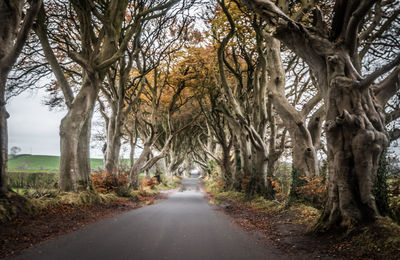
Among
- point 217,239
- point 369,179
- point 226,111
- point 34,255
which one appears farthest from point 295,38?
point 226,111

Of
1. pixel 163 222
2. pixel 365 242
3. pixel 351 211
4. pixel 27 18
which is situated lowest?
pixel 163 222

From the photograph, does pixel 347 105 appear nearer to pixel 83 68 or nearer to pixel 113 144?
pixel 83 68

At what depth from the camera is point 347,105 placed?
4.60 meters

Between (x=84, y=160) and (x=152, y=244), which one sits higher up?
A: (x=84, y=160)

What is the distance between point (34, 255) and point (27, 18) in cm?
535

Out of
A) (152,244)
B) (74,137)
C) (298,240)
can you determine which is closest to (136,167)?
(74,137)

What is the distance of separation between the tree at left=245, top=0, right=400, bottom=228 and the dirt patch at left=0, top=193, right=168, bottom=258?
533 centimetres

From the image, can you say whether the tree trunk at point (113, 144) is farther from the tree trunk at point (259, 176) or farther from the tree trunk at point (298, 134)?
the tree trunk at point (298, 134)

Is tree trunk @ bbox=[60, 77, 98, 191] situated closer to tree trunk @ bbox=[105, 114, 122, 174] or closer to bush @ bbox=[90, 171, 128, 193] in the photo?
bush @ bbox=[90, 171, 128, 193]

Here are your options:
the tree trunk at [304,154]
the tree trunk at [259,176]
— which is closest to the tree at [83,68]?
the tree trunk at [304,154]

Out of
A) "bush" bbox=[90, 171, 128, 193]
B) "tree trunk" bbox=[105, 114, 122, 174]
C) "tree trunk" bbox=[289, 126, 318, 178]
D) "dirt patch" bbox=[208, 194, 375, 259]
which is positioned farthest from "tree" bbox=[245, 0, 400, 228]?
"bush" bbox=[90, 171, 128, 193]

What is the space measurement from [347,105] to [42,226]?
6.76 meters

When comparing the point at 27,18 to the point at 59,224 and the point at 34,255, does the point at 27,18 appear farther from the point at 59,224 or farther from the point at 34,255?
the point at 34,255

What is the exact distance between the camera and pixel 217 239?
4773 millimetres
